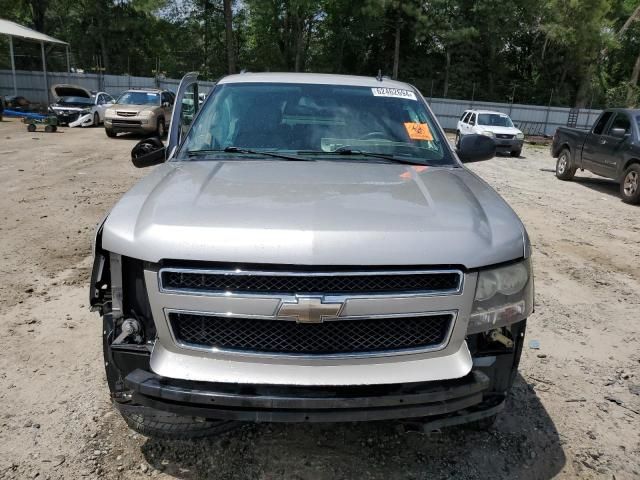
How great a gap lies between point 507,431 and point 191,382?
1851mm

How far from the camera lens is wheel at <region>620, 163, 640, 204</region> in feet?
33.6

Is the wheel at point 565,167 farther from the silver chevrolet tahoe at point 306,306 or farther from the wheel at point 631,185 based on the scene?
the silver chevrolet tahoe at point 306,306

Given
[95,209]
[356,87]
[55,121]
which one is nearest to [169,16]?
[55,121]

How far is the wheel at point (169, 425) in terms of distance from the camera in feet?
7.38

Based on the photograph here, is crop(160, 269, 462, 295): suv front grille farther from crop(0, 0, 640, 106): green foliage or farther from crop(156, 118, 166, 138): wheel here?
crop(0, 0, 640, 106): green foliage

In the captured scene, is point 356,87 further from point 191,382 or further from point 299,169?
point 191,382

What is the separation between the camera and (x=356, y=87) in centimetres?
382

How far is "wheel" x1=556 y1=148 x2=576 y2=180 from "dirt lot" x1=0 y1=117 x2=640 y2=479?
7.24 m

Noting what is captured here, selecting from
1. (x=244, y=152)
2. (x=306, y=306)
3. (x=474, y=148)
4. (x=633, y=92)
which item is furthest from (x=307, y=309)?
(x=633, y=92)

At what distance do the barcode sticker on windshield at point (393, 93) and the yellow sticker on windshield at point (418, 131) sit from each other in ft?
1.14

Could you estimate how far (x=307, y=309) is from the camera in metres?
2.03

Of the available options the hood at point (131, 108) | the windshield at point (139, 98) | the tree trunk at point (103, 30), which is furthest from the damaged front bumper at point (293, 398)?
the tree trunk at point (103, 30)

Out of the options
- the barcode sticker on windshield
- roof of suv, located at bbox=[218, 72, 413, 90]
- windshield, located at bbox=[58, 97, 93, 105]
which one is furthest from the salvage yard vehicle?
the barcode sticker on windshield

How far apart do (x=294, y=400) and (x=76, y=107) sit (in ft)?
70.0
